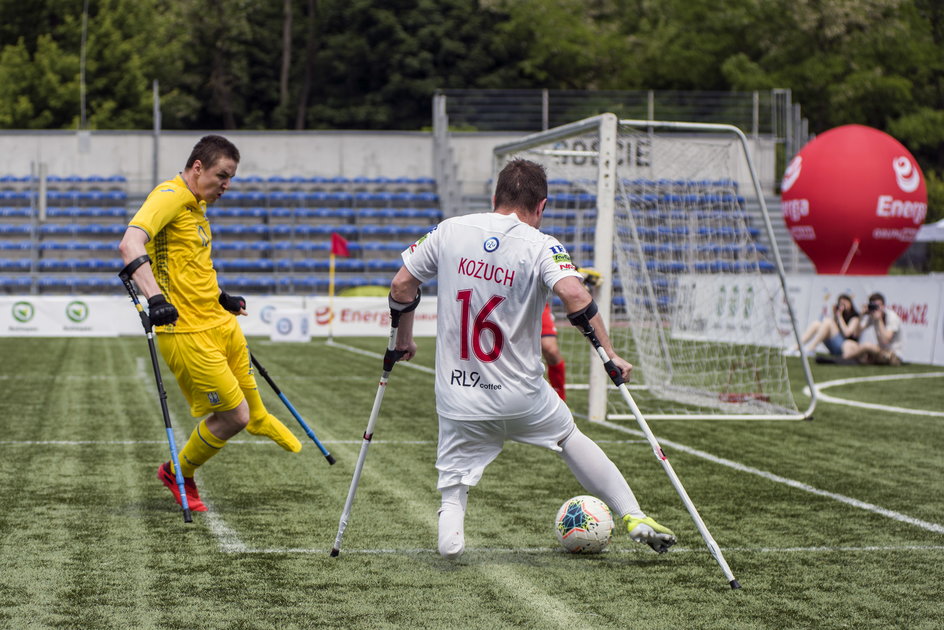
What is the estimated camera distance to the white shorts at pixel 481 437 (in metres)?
5.61

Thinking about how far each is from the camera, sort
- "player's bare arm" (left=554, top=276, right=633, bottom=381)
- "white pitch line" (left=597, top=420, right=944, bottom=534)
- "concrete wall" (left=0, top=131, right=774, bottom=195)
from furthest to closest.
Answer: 1. "concrete wall" (left=0, top=131, right=774, bottom=195)
2. "white pitch line" (left=597, top=420, right=944, bottom=534)
3. "player's bare arm" (left=554, top=276, right=633, bottom=381)

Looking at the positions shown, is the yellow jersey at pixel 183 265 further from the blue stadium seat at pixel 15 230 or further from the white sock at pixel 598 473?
the blue stadium seat at pixel 15 230

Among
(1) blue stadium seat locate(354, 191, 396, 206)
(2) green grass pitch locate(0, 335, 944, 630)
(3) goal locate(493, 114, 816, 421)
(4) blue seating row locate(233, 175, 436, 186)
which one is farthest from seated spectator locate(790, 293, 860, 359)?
(4) blue seating row locate(233, 175, 436, 186)

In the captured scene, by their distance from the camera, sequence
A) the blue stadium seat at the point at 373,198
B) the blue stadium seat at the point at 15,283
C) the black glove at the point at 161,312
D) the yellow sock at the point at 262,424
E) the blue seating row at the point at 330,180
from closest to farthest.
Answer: the black glove at the point at 161,312 < the yellow sock at the point at 262,424 < the blue stadium seat at the point at 15,283 < the blue stadium seat at the point at 373,198 < the blue seating row at the point at 330,180

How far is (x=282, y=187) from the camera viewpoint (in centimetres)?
3525

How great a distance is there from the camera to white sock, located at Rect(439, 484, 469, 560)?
5562 mm

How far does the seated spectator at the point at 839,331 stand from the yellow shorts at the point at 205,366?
1464cm

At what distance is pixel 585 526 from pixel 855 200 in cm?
1940

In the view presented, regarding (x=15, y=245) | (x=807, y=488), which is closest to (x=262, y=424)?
(x=807, y=488)

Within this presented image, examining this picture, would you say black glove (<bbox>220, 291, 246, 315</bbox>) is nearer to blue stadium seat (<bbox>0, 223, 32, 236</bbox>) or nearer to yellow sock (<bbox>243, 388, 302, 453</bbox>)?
yellow sock (<bbox>243, 388, 302, 453</bbox>)

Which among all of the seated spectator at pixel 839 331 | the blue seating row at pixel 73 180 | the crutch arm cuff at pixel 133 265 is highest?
the blue seating row at pixel 73 180

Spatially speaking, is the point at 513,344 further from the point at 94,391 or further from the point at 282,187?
the point at 282,187

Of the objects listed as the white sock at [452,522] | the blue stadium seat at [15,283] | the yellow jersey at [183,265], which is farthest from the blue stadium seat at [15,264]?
the white sock at [452,522]

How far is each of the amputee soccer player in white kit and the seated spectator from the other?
15016 millimetres
